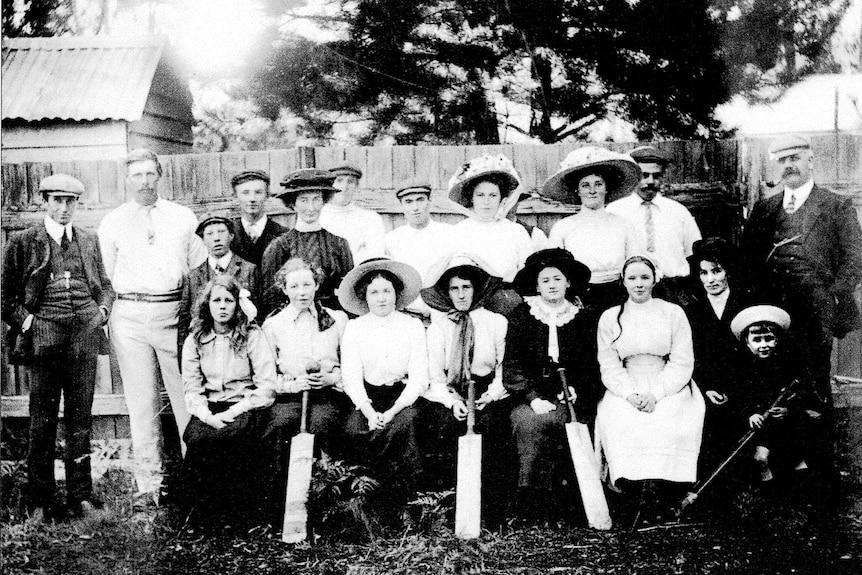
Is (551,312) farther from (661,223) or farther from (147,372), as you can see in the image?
(147,372)

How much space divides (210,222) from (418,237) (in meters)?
0.90

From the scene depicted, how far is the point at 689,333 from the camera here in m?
3.21

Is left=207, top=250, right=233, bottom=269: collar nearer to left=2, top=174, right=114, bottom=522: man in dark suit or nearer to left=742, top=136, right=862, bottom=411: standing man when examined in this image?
left=2, top=174, right=114, bottom=522: man in dark suit

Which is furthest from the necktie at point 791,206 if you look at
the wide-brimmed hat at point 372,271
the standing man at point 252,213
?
the standing man at point 252,213

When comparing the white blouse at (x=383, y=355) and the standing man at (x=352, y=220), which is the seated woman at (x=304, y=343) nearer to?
the white blouse at (x=383, y=355)

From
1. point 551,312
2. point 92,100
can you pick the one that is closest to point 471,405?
point 551,312

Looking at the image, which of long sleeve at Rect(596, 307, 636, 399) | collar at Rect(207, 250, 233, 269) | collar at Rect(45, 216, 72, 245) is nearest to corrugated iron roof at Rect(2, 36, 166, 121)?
collar at Rect(45, 216, 72, 245)

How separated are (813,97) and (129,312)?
3.15 m

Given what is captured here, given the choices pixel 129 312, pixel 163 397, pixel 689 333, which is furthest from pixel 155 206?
pixel 689 333

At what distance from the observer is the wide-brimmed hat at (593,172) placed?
3244mm

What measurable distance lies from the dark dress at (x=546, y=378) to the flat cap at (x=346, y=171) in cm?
91

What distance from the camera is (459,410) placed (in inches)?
124

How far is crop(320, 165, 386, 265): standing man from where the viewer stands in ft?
10.8

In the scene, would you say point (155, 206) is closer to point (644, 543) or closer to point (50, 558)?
point (50, 558)
